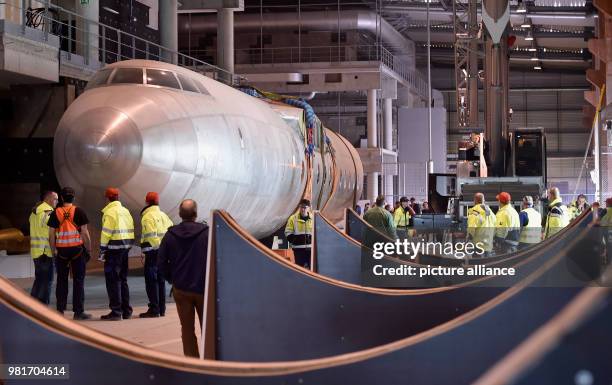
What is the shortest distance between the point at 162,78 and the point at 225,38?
67.3 ft

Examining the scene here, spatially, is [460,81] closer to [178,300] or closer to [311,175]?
[311,175]

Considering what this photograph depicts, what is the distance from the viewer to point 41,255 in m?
11.9

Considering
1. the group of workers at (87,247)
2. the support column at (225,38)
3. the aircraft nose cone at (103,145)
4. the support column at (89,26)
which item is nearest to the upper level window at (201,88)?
the aircraft nose cone at (103,145)

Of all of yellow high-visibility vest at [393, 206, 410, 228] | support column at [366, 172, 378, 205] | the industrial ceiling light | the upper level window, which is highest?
the industrial ceiling light

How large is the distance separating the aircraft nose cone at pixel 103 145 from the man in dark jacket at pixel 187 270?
3.87 meters

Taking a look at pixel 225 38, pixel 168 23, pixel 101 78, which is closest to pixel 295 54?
pixel 225 38

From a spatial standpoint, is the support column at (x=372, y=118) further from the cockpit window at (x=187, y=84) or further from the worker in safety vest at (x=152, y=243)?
the worker in safety vest at (x=152, y=243)

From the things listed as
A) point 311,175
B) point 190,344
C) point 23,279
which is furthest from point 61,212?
point 311,175

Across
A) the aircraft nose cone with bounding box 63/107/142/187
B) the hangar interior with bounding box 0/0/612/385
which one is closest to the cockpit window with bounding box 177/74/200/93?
the hangar interior with bounding box 0/0/612/385

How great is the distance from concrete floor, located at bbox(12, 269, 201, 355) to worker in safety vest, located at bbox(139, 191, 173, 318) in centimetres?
22

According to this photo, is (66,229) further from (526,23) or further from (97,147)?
(526,23)

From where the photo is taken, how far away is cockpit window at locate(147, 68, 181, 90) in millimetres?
13273

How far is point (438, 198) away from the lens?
25797 millimetres

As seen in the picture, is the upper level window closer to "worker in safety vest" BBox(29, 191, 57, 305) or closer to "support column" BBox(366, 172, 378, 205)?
"worker in safety vest" BBox(29, 191, 57, 305)
